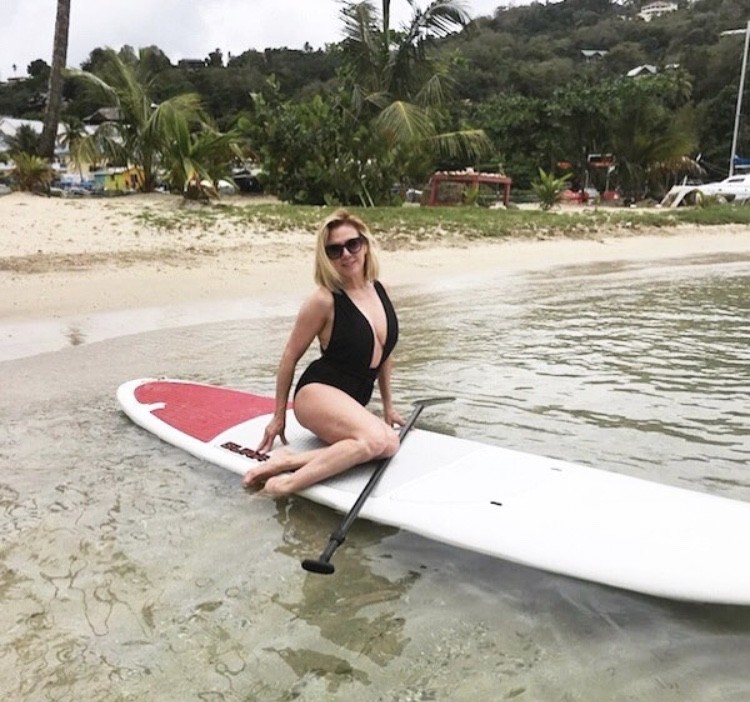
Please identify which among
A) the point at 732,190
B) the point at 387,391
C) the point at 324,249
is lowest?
the point at 387,391

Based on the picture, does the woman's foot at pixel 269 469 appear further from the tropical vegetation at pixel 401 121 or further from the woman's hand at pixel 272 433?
the tropical vegetation at pixel 401 121

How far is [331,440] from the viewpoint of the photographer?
3482mm

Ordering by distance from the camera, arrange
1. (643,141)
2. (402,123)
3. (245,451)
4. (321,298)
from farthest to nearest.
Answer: (643,141), (402,123), (245,451), (321,298)

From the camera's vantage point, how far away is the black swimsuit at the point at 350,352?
3.38 m

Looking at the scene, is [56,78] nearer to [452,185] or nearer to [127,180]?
[127,180]

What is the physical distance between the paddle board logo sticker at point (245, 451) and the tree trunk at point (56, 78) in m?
15.3

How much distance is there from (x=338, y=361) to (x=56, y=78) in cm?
1641

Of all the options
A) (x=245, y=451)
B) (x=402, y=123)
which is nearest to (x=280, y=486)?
(x=245, y=451)

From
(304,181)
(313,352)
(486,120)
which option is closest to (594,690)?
(313,352)

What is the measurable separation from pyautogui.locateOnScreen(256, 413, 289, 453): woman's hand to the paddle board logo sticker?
0.03 metres

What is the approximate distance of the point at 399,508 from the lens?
3.06 metres

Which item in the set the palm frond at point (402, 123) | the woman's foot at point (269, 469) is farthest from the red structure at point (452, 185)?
the woman's foot at point (269, 469)

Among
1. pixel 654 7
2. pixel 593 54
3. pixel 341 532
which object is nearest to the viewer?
pixel 341 532

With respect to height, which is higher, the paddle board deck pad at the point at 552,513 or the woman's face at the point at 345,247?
the woman's face at the point at 345,247
